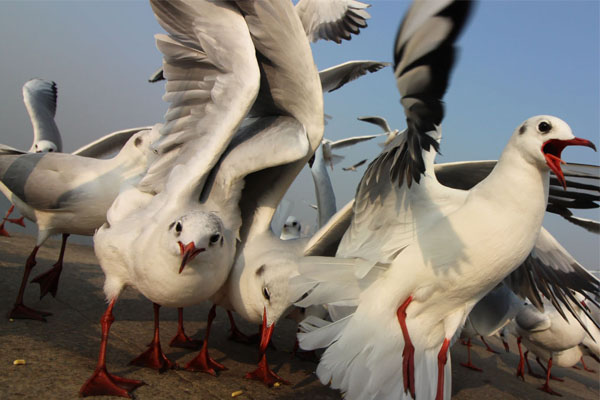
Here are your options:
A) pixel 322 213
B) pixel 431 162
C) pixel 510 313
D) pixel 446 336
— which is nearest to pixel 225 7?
pixel 431 162

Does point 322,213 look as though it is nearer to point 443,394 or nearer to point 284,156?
point 284,156

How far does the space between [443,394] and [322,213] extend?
186 cm

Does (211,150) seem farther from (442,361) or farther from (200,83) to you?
(442,361)

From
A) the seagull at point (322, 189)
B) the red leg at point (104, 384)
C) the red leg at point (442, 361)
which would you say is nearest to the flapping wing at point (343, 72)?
the seagull at point (322, 189)

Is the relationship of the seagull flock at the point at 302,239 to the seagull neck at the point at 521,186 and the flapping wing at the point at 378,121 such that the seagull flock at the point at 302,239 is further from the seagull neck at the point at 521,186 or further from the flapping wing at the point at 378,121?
the flapping wing at the point at 378,121

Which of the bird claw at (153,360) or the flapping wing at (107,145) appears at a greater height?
the flapping wing at (107,145)

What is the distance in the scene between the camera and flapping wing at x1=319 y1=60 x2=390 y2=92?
4.24 m

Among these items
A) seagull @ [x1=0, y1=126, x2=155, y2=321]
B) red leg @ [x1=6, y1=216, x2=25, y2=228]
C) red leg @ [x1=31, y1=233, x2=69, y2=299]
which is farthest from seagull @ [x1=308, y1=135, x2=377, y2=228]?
red leg @ [x1=6, y1=216, x2=25, y2=228]

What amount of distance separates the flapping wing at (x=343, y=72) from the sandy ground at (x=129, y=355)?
8.13 ft

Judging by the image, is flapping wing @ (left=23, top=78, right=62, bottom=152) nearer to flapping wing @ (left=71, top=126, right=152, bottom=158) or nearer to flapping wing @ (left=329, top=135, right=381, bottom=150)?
flapping wing @ (left=71, top=126, right=152, bottom=158)

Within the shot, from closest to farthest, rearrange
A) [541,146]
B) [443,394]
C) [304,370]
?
1. [541,146]
2. [443,394]
3. [304,370]

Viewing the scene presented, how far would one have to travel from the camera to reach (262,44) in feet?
8.48

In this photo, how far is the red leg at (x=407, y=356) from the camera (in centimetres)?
196

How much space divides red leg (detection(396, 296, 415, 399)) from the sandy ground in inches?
26.5
